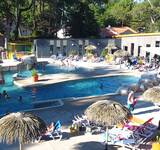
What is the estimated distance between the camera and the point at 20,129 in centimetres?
1062

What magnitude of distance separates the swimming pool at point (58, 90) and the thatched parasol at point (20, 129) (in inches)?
392

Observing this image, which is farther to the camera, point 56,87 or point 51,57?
point 51,57

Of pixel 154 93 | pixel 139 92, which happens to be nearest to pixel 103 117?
pixel 154 93

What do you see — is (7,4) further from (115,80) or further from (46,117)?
(46,117)

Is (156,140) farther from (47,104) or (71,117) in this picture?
(47,104)

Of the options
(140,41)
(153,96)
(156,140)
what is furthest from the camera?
(140,41)

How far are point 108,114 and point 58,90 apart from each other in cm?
1439

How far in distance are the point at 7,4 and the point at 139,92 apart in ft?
92.4

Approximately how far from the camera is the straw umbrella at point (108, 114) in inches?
489

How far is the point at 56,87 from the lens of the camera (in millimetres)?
27328

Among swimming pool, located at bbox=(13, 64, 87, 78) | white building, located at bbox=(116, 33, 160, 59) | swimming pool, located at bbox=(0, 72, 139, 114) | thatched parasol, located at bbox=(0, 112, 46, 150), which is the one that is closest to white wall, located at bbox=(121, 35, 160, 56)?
white building, located at bbox=(116, 33, 160, 59)

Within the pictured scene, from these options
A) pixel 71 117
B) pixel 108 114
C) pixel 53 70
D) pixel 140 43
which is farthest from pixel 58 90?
pixel 140 43

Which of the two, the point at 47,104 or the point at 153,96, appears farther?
the point at 47,104

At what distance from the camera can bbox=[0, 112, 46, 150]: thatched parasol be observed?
10.6 metres
